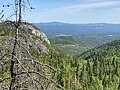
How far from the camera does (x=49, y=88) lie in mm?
8961

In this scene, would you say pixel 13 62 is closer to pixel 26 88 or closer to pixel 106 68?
pixel 26 88

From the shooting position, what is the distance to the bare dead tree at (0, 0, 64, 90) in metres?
9.09

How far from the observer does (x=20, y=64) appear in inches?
357

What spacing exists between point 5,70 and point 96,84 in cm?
14040

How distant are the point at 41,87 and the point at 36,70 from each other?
625 mm

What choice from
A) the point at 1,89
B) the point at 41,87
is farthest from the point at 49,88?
the point at 1,89

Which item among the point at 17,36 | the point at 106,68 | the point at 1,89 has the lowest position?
the point at 106,68

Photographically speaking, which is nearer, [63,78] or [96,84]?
[63,78]

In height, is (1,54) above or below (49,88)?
above

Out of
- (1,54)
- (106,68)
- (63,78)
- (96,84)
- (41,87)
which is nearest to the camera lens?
(41,87)

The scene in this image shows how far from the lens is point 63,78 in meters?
128

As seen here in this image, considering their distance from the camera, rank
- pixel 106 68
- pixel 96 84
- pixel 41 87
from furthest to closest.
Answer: pixel 106 68 → pixel 96 84 → pixel 41 87

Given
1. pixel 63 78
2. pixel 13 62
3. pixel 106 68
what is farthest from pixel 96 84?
pixel 13 62

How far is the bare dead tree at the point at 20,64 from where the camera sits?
909 cm
